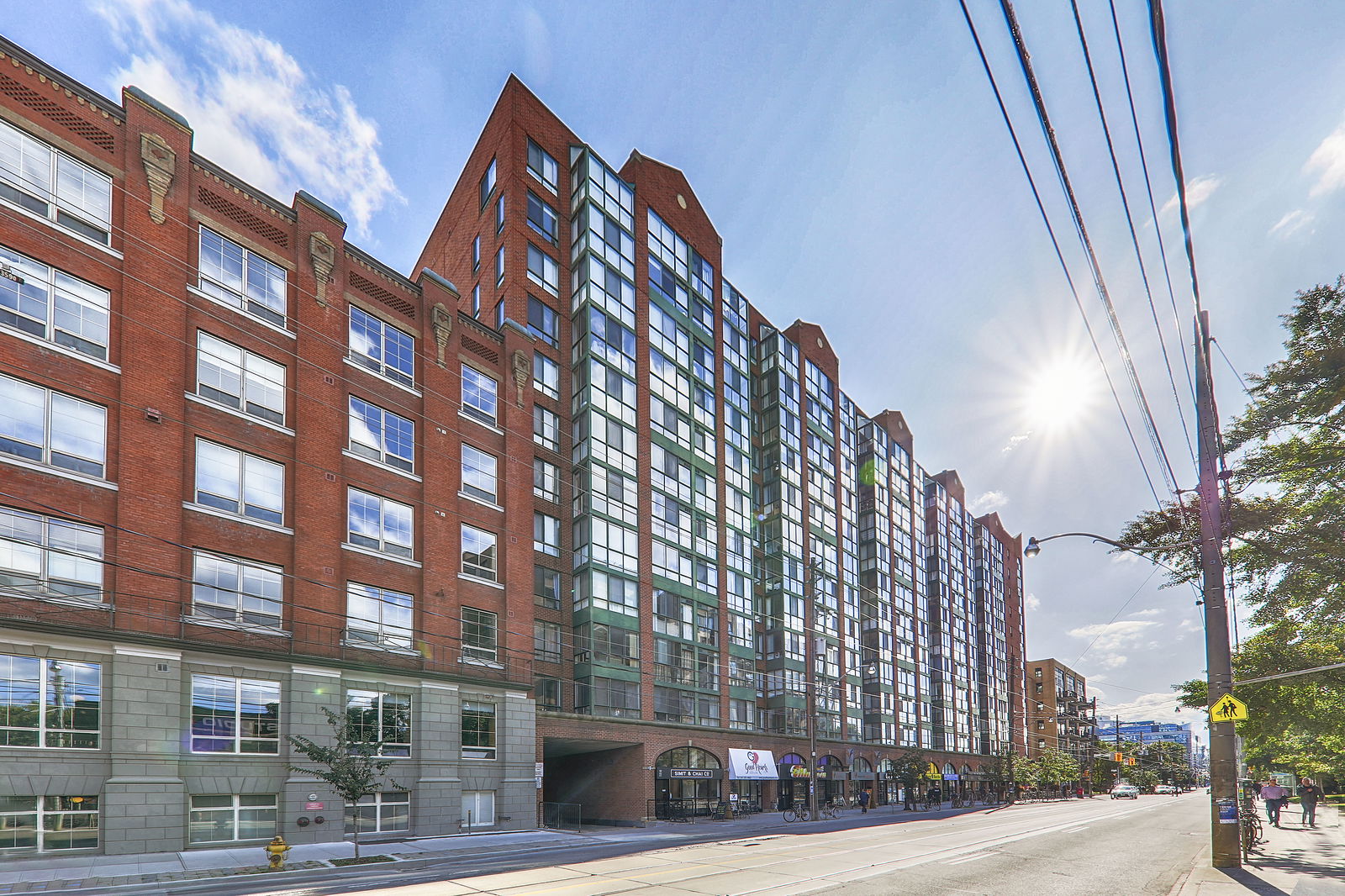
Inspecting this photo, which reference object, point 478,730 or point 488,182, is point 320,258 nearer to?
point 488,182

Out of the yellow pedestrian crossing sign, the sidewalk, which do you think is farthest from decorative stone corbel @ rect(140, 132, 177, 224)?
the sidewalk

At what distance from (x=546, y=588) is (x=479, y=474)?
7.74 m

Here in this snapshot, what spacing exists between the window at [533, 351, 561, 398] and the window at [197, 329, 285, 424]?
14.7 meters

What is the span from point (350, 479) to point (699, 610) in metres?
25.1

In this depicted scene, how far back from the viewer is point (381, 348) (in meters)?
33.0

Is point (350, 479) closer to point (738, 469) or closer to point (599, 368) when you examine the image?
point (599, 368)

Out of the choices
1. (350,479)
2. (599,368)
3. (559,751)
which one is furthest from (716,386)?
(350,479)

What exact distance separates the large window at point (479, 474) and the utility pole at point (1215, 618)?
27318mm

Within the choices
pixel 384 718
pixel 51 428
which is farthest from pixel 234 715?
pixel 51 428

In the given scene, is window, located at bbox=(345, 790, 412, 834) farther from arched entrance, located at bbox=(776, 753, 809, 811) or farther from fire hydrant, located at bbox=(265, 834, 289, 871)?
arched entrance, located at bbox=(776, 753, 809, 811)

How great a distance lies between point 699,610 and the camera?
49.4 metres

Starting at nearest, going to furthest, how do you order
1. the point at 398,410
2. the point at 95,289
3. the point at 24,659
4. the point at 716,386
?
the point at 24,659, the point at 95,289, the point at 398,410, the point at 716,386

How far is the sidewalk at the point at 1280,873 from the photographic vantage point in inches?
581

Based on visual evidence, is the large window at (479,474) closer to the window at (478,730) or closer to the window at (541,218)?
the window at (478,730)
